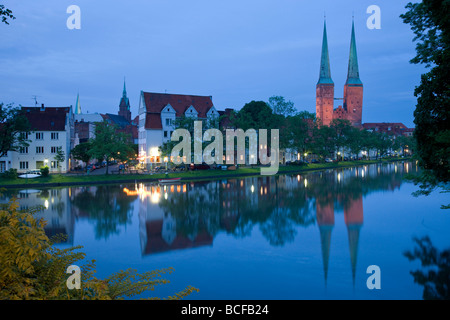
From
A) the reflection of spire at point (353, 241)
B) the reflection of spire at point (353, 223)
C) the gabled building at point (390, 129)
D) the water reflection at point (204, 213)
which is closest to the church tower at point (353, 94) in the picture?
the gabled building at point (390, 129)

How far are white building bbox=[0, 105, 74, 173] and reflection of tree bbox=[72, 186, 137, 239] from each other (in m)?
25.4

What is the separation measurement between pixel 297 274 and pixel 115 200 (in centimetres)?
2550

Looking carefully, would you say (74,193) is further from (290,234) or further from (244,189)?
(290,234)

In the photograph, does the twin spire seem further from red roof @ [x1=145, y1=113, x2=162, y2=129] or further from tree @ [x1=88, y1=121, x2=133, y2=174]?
tree @ [x1=88, y1=121, x2=133, y2=174]

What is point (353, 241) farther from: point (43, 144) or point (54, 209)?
point (43, 144)

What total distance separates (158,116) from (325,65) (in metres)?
103

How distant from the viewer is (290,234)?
850 inches

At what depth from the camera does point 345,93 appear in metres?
173

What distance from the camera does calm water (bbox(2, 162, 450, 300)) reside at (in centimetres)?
1350

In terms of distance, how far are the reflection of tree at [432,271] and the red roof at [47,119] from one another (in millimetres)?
62693

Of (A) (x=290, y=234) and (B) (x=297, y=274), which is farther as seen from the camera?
(A) (x=290, y=234)

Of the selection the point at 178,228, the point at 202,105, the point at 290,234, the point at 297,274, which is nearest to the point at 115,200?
the point at 178,228

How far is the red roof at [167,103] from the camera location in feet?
251

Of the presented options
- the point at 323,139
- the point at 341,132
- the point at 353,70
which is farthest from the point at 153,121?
the point at 353,70
